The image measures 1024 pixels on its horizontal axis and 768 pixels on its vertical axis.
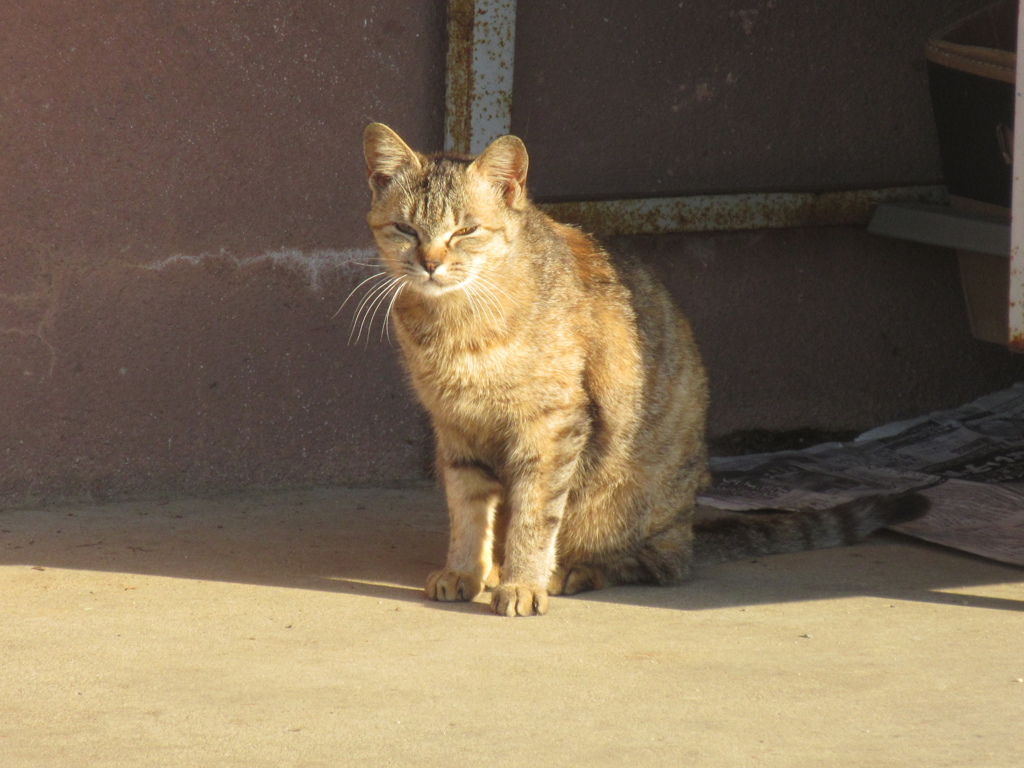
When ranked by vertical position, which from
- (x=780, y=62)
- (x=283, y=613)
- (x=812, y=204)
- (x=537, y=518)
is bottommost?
(x=283, y=613)

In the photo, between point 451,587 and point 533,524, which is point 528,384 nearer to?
point 533,524

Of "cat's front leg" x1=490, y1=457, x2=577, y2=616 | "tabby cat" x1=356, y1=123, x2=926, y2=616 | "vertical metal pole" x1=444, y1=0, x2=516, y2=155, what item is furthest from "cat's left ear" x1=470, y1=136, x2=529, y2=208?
"vertical metal pole" x1=444, y1=0, x2=516, y2=155

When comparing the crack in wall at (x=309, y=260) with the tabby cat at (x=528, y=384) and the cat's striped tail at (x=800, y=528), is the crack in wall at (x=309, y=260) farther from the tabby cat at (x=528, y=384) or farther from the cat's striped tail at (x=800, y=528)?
the cat's striped tail at (x=800, y=528)

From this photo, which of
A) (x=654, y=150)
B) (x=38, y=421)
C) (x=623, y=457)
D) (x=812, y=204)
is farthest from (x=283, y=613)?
(x=812, y=204)

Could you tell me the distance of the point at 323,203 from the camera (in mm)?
4133

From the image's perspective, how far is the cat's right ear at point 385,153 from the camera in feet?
10.4

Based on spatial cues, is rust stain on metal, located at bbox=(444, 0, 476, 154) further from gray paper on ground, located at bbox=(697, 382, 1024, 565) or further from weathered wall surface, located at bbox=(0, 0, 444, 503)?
gray paper on ground, located at bbox=(697, 382, 1024, 565)

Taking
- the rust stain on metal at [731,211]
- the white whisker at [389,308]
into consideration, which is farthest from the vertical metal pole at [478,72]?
the white whisker at [389,308]

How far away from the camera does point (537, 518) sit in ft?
10.3

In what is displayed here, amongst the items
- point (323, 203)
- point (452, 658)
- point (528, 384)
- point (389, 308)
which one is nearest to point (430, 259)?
point (389, 308)

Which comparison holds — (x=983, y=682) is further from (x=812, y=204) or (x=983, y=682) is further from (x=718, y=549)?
(x=812, y=204)

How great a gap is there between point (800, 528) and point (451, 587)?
1.13 m

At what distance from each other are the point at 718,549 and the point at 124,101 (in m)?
2.25

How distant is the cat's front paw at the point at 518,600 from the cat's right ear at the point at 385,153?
109cm
